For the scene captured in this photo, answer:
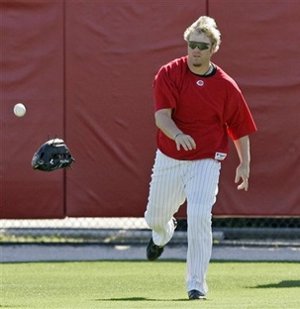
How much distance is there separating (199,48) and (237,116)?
24.5 inches

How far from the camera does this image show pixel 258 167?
12906 millimetres

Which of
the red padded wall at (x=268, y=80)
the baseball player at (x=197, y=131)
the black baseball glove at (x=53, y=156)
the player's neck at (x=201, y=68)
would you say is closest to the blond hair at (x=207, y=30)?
the baseball player at (x=197, y=131)

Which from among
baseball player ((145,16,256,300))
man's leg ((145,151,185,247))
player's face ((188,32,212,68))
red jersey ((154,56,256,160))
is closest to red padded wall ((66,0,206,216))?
man's leg ((145,151,185,247))

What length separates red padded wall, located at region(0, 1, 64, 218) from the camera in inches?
513

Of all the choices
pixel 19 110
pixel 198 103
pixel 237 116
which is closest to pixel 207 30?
pixel 198 103

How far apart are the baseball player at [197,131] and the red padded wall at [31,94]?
416 cm

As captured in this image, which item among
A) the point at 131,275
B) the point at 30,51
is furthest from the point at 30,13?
the point at 131,275

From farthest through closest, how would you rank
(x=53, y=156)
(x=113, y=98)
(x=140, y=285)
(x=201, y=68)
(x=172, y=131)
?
(x=113, y=98), (x=140, y=285), (x=53, y=156), (x=201, y=68), (x=172, y=131)

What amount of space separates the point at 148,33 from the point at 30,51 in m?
1.28

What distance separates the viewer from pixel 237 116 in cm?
891

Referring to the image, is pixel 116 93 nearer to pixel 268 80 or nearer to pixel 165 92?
pixel 268 80

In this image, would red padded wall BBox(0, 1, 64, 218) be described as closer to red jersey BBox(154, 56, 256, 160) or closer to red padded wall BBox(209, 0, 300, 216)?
red padded wall BBox(209, 0, 300, 216)

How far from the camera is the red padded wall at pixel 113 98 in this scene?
12977 mm

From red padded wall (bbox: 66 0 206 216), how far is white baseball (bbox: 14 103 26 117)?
1.57ft
